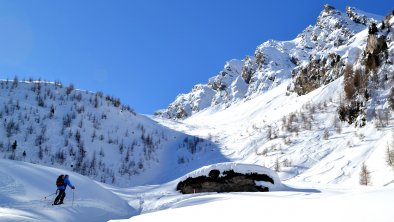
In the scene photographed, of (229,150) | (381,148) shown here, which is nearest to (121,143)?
(229,150)

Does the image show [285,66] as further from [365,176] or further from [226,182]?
[226,182]

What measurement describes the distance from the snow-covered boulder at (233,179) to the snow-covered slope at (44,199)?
12.9 ft

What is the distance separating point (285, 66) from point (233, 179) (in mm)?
72159

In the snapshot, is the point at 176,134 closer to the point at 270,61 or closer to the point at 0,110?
the point at 0,110

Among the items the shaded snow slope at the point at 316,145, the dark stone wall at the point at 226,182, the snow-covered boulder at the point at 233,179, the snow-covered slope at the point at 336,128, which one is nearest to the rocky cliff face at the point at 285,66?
the snow-covered slope at the point at 336,128

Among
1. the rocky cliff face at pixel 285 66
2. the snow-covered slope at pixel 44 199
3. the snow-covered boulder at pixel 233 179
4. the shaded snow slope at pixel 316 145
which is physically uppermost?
the rocky cliff face at pixel 285 66

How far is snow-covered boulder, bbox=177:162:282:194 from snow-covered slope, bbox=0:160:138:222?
155 inches

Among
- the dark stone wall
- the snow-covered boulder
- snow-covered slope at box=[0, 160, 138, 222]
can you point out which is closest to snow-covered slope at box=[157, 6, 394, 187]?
the snow-covered boulder

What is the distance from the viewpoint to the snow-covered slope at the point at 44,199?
38.9 ft

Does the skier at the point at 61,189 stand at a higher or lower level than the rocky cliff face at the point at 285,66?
lower

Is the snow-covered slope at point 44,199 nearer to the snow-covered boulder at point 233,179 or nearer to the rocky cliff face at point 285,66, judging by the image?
the snow-covered boulder at point 233,179

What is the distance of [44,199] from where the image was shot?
1354 cm

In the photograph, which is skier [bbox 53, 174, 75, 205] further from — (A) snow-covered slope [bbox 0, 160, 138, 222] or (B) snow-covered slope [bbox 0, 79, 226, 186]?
(B) snow-covered slope [bbox 0, 79, 226, 186]

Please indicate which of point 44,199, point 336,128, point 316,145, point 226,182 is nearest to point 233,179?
point 226,182
